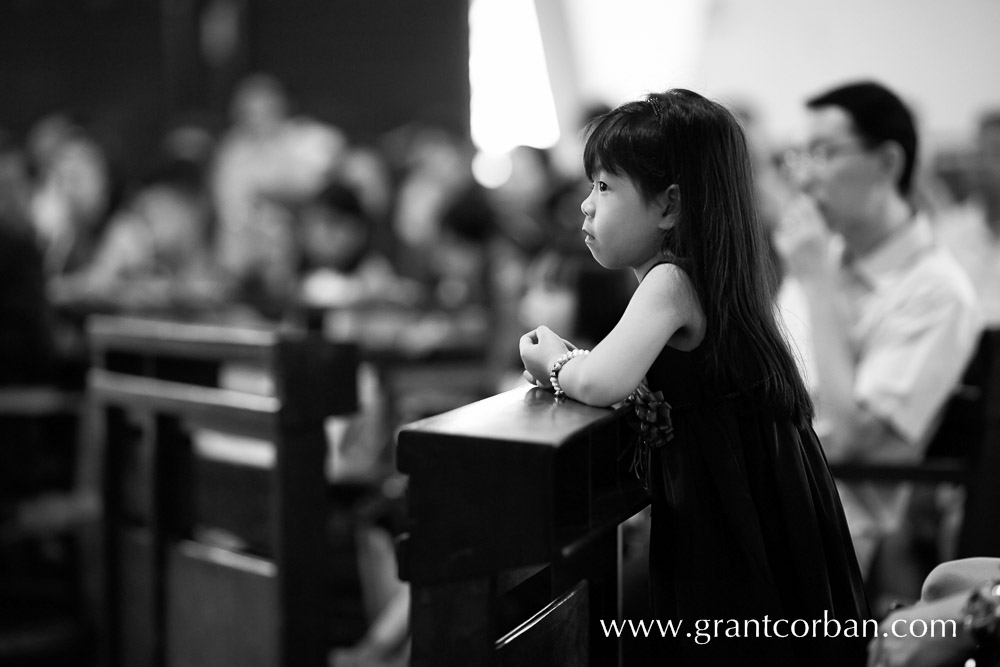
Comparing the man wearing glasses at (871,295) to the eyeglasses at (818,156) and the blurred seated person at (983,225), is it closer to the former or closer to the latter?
the eyeglasses at (818,156)

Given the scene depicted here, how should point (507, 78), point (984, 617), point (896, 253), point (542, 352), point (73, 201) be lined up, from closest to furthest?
point (984, 617), point (542, 352), point (896, 253), point (73, 201), point (507, 78)

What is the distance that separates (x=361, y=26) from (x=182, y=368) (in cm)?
647

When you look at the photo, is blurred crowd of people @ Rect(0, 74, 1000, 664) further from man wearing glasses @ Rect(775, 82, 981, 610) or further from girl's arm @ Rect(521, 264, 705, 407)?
girl's arm @ Rect(521, 264, 705, 407)

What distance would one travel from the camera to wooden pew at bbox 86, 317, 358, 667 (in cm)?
168

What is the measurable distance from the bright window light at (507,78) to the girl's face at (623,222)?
677 cm

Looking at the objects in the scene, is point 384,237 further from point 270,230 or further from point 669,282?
point 669,282

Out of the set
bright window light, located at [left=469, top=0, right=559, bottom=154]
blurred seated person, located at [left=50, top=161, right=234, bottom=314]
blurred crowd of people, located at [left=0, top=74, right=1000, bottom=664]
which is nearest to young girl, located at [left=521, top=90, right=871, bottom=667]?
blurred crowd of people, located at [left=0, top=74, right=1000, bottom=664]

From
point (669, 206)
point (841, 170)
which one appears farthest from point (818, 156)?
point (669, 206)

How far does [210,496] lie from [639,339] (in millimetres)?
1097

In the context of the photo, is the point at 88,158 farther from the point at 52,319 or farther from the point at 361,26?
the point at 52,319

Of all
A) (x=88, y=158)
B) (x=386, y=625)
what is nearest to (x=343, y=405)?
(x=386, y=625)

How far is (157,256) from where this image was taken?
5.59 metres

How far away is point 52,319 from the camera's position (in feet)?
10.9

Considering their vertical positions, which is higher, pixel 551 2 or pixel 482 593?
pixel 551 2
